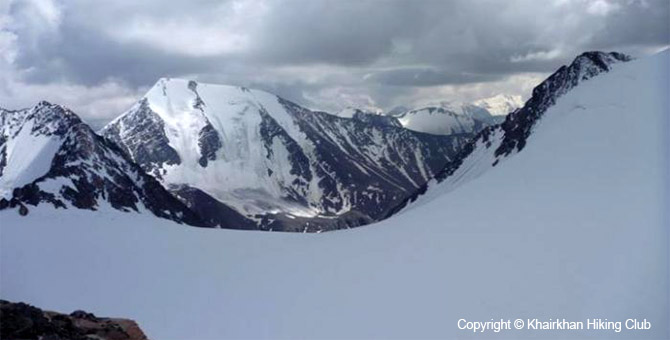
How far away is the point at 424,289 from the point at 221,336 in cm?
1350

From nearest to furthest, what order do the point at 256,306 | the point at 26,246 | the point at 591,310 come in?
the point at 591,310 < the point at 256,306 < the point at 26,246

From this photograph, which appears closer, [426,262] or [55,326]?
[55,326]

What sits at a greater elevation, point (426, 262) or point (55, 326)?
point (55, 326)

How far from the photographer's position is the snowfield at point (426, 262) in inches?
1683

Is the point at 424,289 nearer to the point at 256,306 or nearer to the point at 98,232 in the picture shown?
the point at 256,306

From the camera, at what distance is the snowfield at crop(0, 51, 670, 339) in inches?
1683

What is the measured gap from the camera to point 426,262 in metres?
50.0

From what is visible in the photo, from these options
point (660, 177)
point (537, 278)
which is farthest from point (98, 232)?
point (660, 177)

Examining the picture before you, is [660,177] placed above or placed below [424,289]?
above

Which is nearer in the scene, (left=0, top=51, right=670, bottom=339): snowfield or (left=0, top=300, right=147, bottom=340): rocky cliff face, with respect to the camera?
(left=0, top=300, right=147, bottom=340): rocky cliff face

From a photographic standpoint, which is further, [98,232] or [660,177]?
[98,232]

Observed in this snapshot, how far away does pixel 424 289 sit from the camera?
4638cm

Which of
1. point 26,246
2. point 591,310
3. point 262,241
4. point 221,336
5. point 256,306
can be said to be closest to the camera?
point 591,310

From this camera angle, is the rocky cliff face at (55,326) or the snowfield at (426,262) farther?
the snowfield at (426,262)
